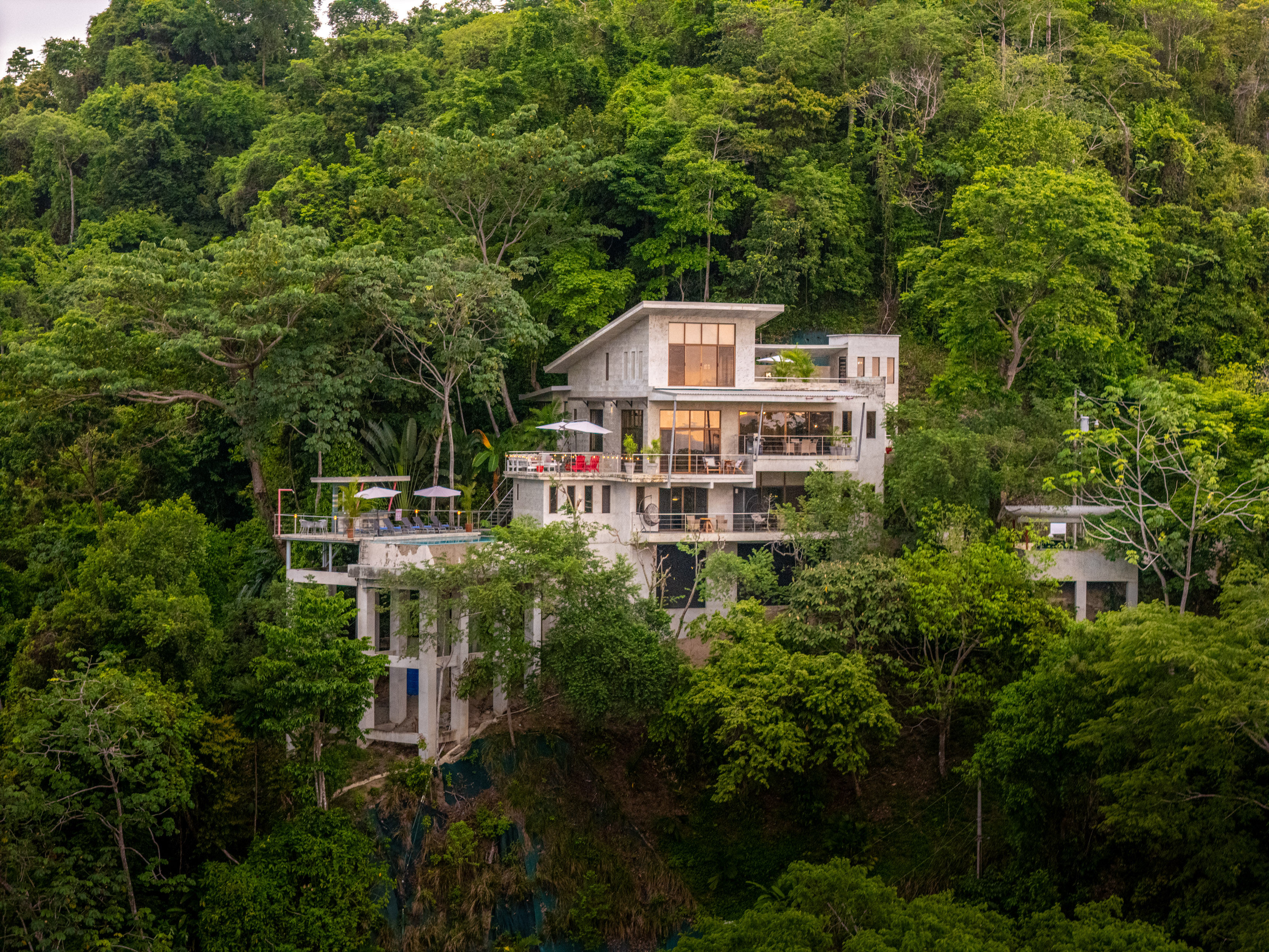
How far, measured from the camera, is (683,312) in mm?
41750

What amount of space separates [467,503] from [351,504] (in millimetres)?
4612

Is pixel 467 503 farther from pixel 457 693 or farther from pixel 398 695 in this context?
pixel 457 693

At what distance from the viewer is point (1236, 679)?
86.1 ft

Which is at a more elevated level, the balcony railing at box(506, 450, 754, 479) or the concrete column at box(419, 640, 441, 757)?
the balcony railing at box(506, 450, 754, 479)

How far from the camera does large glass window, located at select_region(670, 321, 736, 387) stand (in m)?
42.0

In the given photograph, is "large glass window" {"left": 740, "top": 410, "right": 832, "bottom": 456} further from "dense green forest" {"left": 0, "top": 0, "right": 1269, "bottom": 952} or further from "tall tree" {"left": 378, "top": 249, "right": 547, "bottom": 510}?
"tall tree" {"left": 378, "top": 249, "right": 547, "bottom": 510}

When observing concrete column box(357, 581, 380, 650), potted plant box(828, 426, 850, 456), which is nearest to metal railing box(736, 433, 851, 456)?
potted plant box(828, 426, 850, 456)

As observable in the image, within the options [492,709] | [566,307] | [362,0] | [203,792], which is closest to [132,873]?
[203,792]

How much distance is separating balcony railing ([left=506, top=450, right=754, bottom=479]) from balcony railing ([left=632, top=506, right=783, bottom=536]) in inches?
50.4

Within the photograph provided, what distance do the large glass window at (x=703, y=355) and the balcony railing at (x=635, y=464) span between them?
109 inches

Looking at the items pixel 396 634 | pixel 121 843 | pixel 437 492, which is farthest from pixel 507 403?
pixel 121 843

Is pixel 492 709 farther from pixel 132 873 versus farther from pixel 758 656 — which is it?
pixel 132 873

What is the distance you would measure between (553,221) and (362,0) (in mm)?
40006

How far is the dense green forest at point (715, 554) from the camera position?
96.0ft
